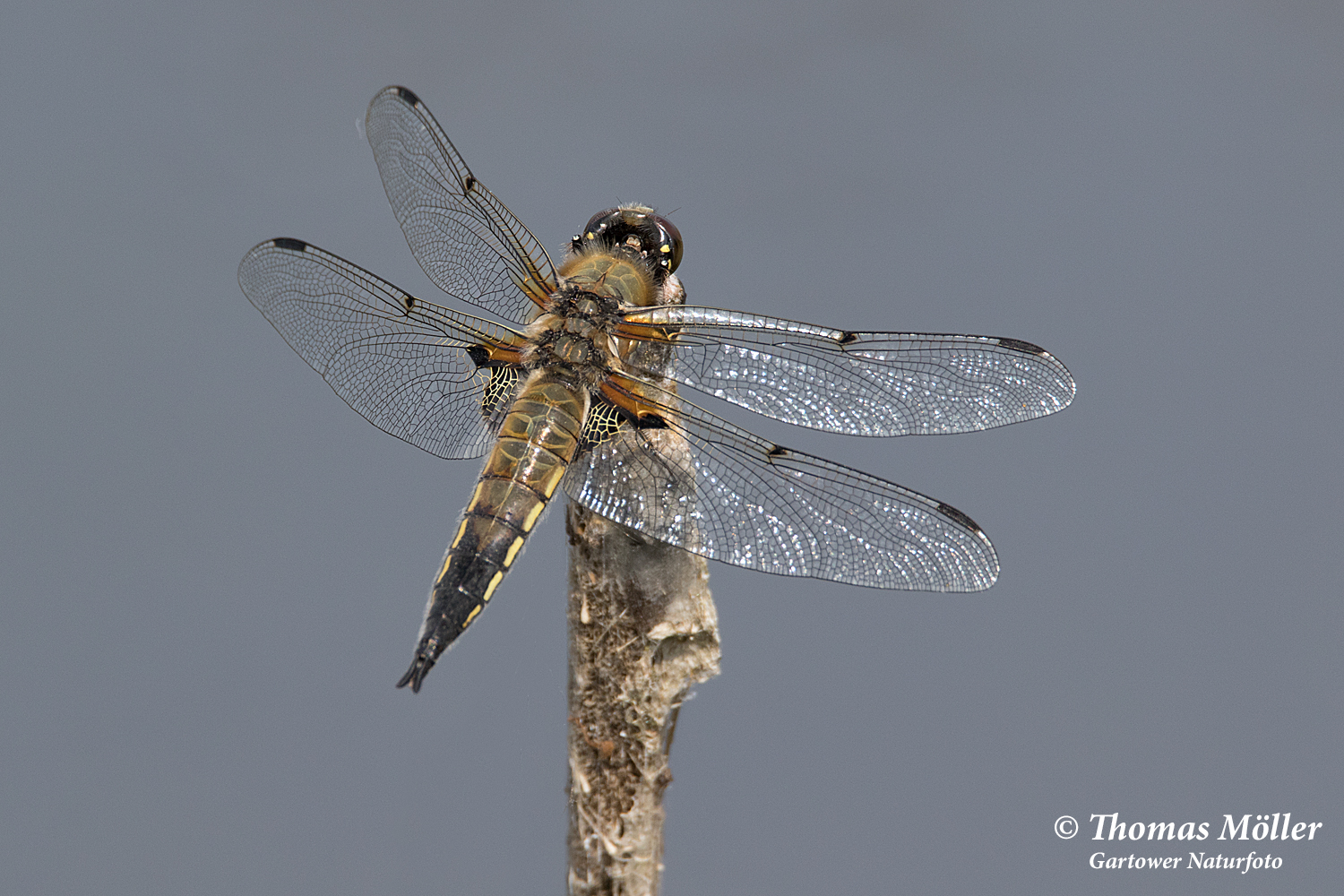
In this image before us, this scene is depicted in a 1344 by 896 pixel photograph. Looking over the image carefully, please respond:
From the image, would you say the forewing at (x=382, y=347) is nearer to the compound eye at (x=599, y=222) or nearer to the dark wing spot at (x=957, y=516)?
the compound eye at (x=599, y=222)

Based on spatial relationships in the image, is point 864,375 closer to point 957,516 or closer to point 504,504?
point 957,516

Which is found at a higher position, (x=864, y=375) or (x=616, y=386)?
(x=864, y=375)

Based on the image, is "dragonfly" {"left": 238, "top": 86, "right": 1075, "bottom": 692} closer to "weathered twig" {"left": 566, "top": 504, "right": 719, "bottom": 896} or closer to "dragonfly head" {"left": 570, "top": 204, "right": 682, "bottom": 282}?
"dragonfly head" {"left": 570, "top": 204, "right": 682, "bottom": 282}

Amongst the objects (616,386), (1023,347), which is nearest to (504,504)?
(616,386)

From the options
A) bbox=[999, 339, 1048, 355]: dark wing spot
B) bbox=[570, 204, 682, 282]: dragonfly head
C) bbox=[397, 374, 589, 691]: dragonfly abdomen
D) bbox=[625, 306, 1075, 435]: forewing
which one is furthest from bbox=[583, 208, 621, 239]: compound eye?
bbox=[999, 339, 1048, 355]: dark wing spot

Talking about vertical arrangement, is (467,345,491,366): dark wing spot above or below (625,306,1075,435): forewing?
below

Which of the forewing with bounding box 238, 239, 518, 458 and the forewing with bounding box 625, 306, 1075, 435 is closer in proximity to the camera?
the forewing with bounding box 625, 306, 1075, 435
